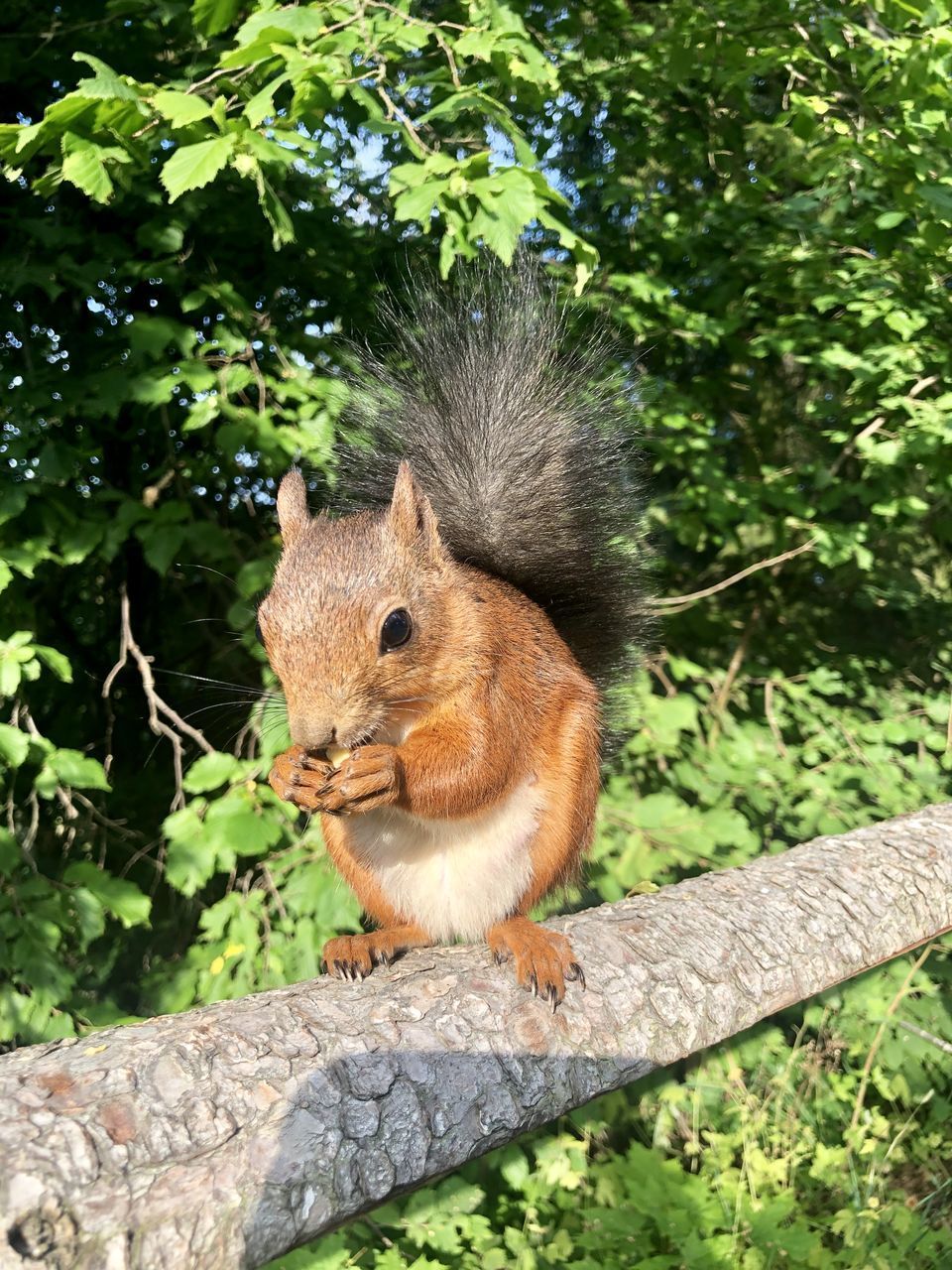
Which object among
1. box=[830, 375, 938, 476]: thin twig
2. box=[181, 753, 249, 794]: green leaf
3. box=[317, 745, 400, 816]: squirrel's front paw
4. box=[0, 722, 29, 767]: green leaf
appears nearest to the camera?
box=[317, 745, 400, 816]: squirrel's front paw

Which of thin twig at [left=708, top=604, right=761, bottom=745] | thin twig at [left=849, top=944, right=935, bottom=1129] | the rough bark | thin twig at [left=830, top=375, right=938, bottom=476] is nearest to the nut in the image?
the rough bark

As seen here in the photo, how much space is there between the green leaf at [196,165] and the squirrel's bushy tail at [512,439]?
2.00 ft

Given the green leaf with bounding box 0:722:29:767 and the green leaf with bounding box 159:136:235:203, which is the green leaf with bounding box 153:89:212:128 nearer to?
the green leaf with bounding box 159:136:235:203

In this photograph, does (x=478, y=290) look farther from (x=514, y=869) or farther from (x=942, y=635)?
(x=942, y=635)

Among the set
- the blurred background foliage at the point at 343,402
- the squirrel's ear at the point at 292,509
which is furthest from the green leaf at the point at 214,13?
the squirrel's ear at the point at 292,509

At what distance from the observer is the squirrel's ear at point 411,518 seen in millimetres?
1637

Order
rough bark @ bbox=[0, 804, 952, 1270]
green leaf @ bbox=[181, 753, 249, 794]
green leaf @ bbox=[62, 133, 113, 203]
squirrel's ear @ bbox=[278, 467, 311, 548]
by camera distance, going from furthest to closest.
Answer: green leaf @ bbox=[181, 753, 249, 794], squirrel's ear @ bbox=[278, 467, 311, 548], green leaf @ bbox=[62, 133, 113, 203], rough bark @ bbox=[0, 804, 952, 1270]

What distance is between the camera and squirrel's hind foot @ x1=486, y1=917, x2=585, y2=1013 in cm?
141

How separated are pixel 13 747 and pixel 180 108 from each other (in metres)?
1.23

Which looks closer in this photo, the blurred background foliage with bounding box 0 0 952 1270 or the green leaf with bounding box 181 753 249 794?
the blurred background foliage with bounding box 0 0 952 1270

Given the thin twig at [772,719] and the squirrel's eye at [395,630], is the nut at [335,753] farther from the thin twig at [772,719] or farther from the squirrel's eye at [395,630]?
the thin twig at [772,719]

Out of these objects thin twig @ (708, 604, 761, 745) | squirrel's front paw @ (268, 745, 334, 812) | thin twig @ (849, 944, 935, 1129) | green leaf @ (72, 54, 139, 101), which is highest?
green leaf @ (72, 54, 139, 101)

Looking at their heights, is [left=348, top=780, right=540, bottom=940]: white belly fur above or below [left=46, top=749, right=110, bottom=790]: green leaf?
below

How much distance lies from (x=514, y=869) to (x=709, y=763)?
1432 millimetres
